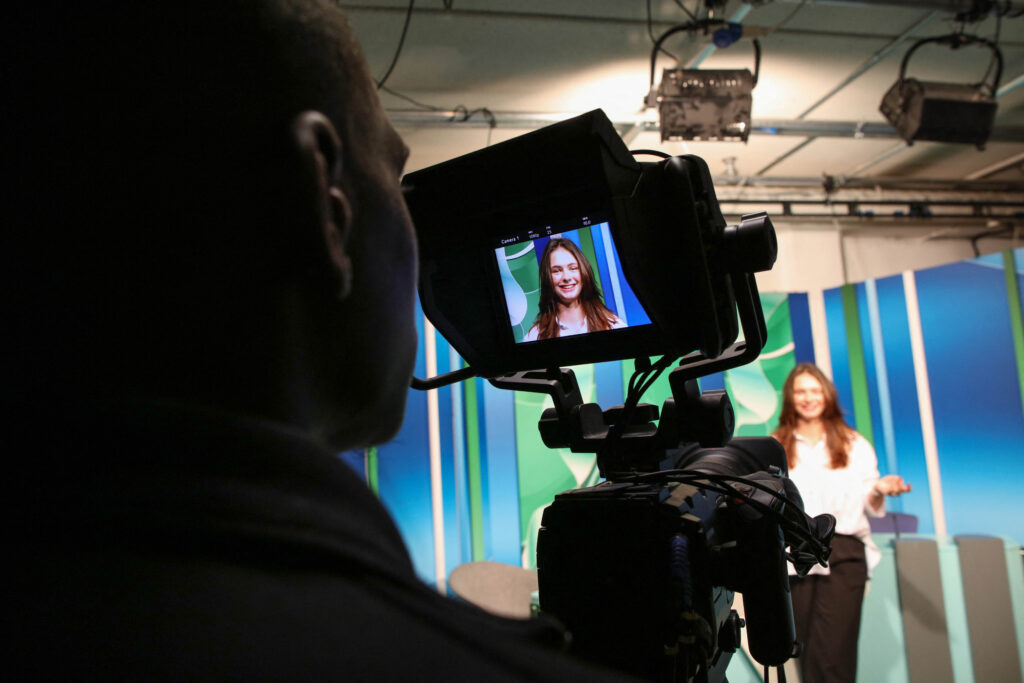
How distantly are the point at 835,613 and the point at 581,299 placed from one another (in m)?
2.47

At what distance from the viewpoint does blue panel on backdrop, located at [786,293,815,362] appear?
3.94 metres

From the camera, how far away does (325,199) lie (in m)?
0.36

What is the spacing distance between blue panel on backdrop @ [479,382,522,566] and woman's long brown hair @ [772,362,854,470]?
54.7 inches

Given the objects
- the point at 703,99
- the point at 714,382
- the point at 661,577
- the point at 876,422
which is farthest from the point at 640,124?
the point at 661,577

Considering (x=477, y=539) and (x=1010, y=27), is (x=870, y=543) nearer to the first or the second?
(x=477, y=539)

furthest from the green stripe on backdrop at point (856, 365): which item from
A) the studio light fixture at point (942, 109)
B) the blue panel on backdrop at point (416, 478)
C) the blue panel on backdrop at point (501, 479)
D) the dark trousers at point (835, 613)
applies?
the blue panel on backdrop at point (416, 478)

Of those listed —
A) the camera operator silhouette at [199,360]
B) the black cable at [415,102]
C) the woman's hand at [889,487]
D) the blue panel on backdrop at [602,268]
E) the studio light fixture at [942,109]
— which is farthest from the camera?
the black cable at [415,102]

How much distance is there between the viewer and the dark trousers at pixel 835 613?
2.62 metres

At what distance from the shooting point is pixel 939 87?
2.91 metres

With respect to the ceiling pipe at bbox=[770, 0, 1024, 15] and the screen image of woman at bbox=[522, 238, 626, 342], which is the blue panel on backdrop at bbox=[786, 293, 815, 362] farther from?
the screen image of woman at bbox=[522, 238, 626, 342]

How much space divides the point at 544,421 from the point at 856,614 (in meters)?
2.45

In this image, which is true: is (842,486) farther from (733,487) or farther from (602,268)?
(602,268)

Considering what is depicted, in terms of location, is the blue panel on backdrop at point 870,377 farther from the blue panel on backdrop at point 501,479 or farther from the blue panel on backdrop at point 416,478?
the blue panel on backdrop at point 416,478

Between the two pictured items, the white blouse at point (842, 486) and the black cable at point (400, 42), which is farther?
the white blouse at point (842, 486)
